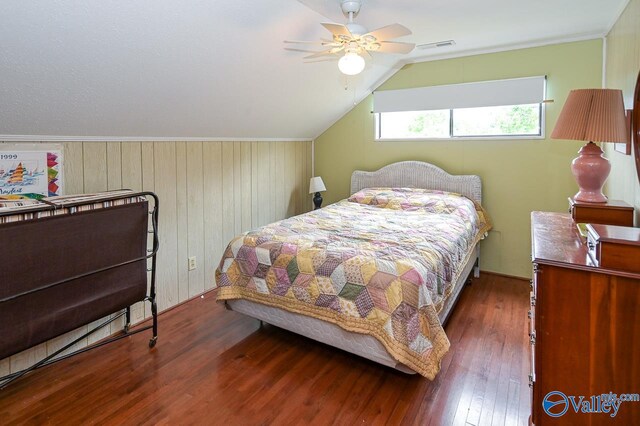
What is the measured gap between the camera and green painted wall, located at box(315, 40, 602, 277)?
357 cm

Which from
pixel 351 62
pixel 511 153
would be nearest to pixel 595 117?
pixel 351 62

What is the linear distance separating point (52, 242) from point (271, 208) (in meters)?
2.63

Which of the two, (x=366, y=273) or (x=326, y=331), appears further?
(x=326, y=331)

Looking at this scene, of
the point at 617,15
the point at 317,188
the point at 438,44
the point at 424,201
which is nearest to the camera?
the point at 617,15

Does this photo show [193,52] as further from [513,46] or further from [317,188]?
[513,46]

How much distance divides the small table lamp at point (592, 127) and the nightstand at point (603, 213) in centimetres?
13

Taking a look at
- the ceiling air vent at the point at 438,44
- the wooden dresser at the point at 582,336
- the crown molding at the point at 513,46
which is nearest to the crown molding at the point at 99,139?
the ceiling air vent at the point at 438,44

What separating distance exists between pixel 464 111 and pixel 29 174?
3885mm

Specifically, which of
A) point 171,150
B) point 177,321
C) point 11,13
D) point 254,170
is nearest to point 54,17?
point 11,13

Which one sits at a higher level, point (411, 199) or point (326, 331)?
point (411, 199)

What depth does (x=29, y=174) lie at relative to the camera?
2322 millimetres

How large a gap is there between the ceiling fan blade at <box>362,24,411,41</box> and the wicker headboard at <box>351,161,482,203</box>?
2.15 meters

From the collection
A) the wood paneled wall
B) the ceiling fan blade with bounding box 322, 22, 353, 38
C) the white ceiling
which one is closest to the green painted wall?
the white ceiling

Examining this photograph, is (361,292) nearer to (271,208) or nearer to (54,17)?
(54,17)
